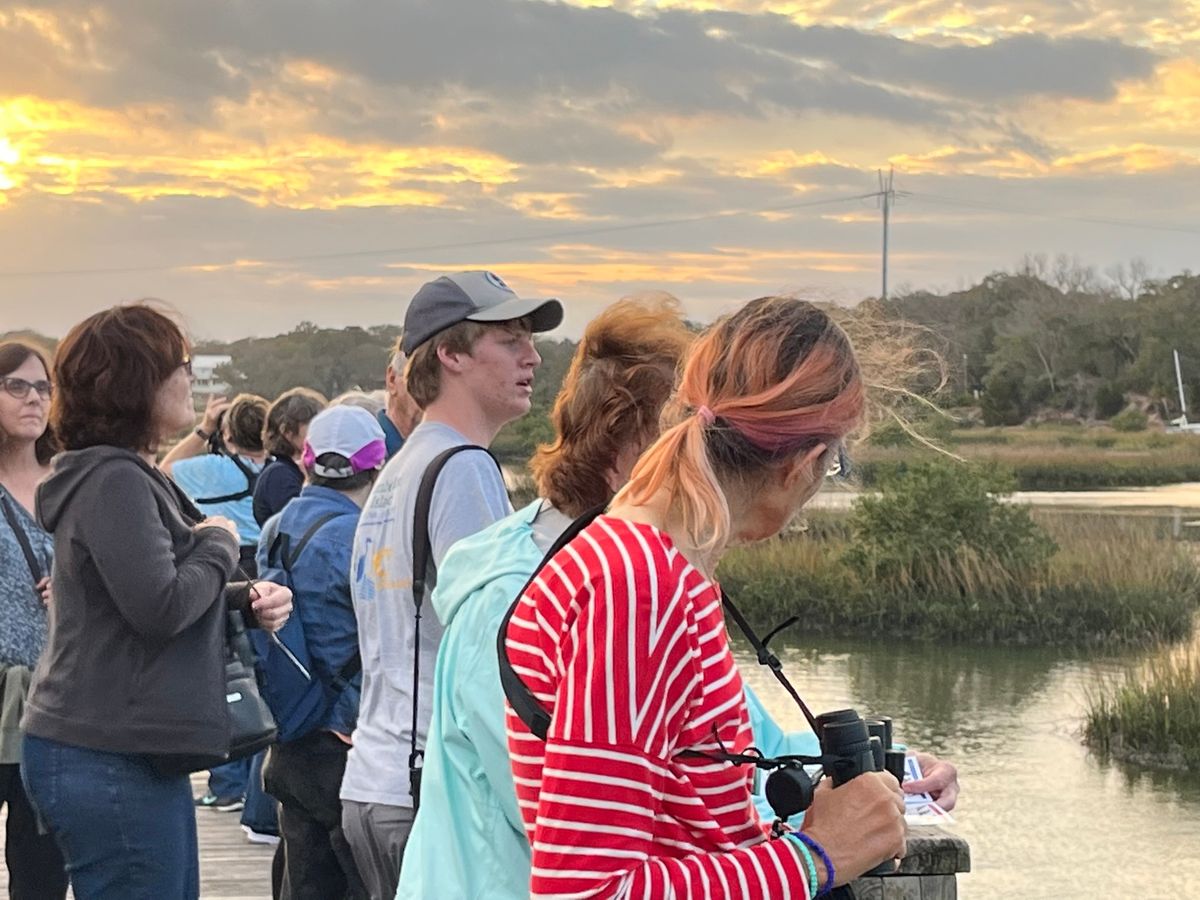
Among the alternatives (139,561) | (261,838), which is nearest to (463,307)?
(139,561)

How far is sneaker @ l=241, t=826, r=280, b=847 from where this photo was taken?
6037 millimetres

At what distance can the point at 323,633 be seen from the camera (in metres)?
3.95

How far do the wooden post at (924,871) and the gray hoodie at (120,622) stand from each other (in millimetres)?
1253

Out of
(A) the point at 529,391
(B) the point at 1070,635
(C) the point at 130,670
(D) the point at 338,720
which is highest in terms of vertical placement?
(A) the point at 529,391

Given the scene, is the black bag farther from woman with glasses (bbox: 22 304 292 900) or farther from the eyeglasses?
the eyeglasses

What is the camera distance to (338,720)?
3.75 meters

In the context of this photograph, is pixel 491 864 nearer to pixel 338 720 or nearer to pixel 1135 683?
pixel 338 720

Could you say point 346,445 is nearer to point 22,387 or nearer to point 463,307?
point 22,387

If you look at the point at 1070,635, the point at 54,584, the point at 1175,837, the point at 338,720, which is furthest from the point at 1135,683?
the point at 54,584

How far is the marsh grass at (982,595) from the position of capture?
18.9 meters

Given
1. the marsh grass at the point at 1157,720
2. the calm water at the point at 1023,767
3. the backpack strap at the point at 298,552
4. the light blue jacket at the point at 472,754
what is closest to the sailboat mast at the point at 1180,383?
the calm water at the point at 1023,767

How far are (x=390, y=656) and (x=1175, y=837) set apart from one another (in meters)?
9.26

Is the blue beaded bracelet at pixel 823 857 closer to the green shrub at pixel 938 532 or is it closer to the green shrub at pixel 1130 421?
the green shrub at pixel 938 532

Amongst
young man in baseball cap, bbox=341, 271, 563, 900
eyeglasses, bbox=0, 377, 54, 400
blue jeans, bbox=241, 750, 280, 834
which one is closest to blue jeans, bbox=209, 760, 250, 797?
blue jeans, bbox=241, 750, 280, 834
